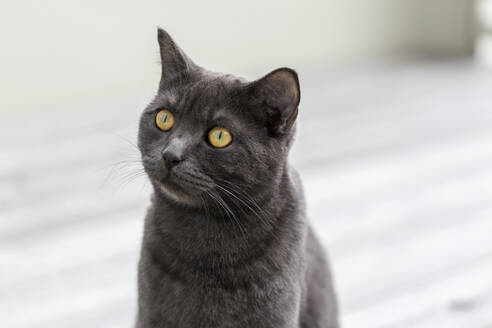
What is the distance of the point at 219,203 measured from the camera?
40.9 inches

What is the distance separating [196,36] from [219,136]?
2.54m

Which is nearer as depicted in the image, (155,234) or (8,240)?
(155,234)

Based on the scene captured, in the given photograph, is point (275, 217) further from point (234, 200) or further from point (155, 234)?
point (155, 234)

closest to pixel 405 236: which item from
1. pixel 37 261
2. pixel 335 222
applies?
pixel 335 222

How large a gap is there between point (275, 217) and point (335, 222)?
3.61 ft

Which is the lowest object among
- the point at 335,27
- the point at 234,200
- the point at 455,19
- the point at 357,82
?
the point at 234,200

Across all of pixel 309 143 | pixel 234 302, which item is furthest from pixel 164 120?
pixel 309 143

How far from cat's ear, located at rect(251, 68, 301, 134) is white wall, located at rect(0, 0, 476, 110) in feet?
7.25

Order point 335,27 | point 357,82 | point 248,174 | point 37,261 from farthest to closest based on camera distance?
point 335,27, point 357,82, point 37,261, point 248,174

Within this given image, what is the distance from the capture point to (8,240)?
204 centimetres

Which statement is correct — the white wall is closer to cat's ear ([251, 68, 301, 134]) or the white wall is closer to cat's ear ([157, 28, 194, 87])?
cat's ear ([157, 28, 194, 87])

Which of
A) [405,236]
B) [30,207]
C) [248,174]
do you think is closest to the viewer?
[248,174]

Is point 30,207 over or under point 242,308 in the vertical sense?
over

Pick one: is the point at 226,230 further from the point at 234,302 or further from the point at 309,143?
the point at 309,143
